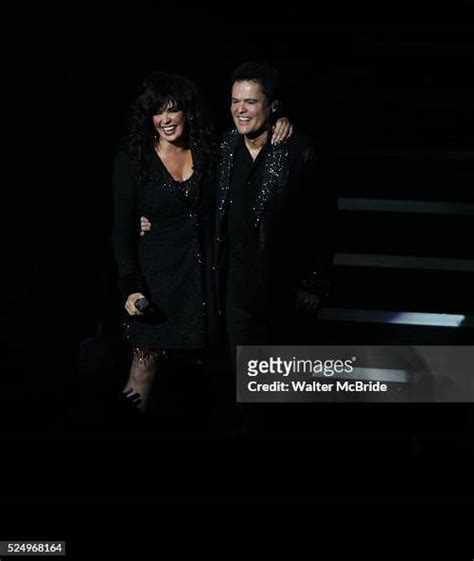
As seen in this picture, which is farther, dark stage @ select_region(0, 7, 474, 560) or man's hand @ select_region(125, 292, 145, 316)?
dark stage @ select_region(0, 7, 474, 560)

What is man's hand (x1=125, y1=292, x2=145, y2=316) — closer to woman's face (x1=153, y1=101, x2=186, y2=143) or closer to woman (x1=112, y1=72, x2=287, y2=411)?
woman (x1=112, y1=72, x2=287, y2=411)

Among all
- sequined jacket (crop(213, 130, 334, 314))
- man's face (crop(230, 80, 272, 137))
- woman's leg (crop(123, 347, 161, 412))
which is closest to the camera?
man's face (crop(230, 80, 272, 137))

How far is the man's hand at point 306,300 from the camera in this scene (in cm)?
534

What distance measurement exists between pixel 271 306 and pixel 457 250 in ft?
4.67

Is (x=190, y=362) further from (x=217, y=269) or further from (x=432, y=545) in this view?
(x=432, y=545)

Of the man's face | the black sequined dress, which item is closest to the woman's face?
the black sequined dress

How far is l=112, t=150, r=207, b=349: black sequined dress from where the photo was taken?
5281mm

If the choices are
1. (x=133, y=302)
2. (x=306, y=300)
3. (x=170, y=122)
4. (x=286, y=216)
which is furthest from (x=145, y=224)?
(x=306, y=300)

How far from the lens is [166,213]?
17.4ft

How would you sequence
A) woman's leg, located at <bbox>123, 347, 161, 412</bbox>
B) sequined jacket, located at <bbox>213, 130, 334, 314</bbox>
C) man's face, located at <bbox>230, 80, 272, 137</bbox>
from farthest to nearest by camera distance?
woman's leg, located at <bbox>123, 347, 161, 412</bbox> < sequined jacket, located at <bbox>213, 130, 334, 314</bbox> < man's face, located at <bbox>230, 80, 272, 137</bbox>

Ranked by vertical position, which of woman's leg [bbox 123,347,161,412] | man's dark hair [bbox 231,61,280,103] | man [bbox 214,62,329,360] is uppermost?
man's dark hair [bbox 231,61,280,103]

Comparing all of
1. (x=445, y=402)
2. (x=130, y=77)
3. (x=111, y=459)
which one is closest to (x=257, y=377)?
(x=445, y=402)

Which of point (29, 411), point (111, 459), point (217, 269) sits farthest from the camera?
point (217, 269)

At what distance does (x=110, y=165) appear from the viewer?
6.40 m
